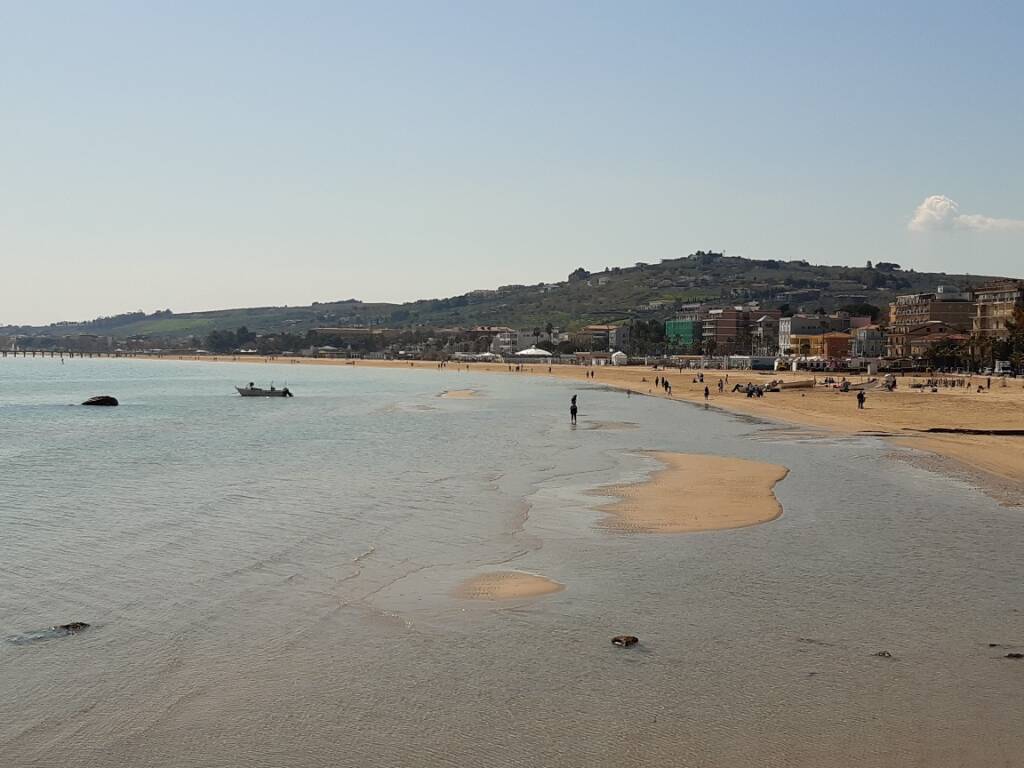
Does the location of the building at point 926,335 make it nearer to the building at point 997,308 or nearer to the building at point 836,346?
the building at point 997,308

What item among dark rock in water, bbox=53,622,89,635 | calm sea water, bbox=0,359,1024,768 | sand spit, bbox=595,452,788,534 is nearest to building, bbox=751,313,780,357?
sand spit, bbox=595,452,788,534

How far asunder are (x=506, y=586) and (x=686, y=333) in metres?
183

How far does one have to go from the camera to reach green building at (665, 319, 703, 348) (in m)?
191

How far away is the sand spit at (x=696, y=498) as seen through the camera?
2008 cm

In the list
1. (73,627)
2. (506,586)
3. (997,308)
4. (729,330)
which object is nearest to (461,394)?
(997,308)

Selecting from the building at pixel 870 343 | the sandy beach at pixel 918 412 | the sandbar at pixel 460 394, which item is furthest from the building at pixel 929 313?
the sandbar at pixel 460 394

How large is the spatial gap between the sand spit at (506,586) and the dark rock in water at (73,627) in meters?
4.87

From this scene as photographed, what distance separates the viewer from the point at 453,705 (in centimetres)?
973

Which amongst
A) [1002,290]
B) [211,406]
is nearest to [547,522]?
[211,406]

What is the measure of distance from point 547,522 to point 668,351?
17186 centimetres

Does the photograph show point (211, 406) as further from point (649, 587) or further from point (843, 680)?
point (843, 680)

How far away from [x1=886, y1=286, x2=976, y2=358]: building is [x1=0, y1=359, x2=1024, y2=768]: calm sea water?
112 metres

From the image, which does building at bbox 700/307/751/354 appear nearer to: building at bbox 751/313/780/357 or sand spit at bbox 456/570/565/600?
building at bbox 751/313/780/357

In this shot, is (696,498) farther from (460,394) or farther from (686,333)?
(686,333)
